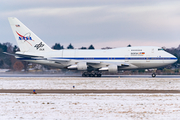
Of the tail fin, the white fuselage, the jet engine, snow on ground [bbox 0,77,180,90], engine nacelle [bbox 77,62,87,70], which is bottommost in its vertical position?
snow on ground [bbox 0,77,180,90]

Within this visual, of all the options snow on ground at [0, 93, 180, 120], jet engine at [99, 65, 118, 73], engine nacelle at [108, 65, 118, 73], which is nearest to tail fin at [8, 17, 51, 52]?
jet engine at [99, 65, 118, 73]

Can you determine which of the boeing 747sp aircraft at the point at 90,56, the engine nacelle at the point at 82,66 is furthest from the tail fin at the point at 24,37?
the engine nacelle at the point at 82,66

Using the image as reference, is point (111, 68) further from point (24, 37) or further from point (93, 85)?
point (24, 37)

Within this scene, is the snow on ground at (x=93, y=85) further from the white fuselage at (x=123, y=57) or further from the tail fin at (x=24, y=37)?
the tail fin at (x=24, y=37)

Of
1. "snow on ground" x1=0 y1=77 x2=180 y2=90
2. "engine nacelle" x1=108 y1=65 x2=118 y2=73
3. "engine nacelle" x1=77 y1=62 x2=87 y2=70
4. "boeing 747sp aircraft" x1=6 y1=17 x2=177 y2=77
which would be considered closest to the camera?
"snow on ground" x1=0 y1=77 x2=180 y2=90

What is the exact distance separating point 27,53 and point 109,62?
49.3 feet

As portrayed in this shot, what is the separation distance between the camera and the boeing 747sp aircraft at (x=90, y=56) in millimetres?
43125

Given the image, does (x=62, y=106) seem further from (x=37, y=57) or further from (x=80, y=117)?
(x=37, y=57)

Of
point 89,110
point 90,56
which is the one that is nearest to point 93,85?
point 89,110

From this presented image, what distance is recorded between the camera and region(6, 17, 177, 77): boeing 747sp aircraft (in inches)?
Answer: 1698

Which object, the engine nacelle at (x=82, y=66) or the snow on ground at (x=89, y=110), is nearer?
the snow on ground at (x=89, y=110)

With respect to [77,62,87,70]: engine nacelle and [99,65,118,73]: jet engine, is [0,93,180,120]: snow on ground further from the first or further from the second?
[77,62,87,70]: engine nacelle

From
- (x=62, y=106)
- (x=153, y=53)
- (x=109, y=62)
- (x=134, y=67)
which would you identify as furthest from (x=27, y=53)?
(x=62, y=106)

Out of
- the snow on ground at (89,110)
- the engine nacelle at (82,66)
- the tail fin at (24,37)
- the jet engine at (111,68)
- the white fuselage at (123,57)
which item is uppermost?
the tail fin at (24,37)
